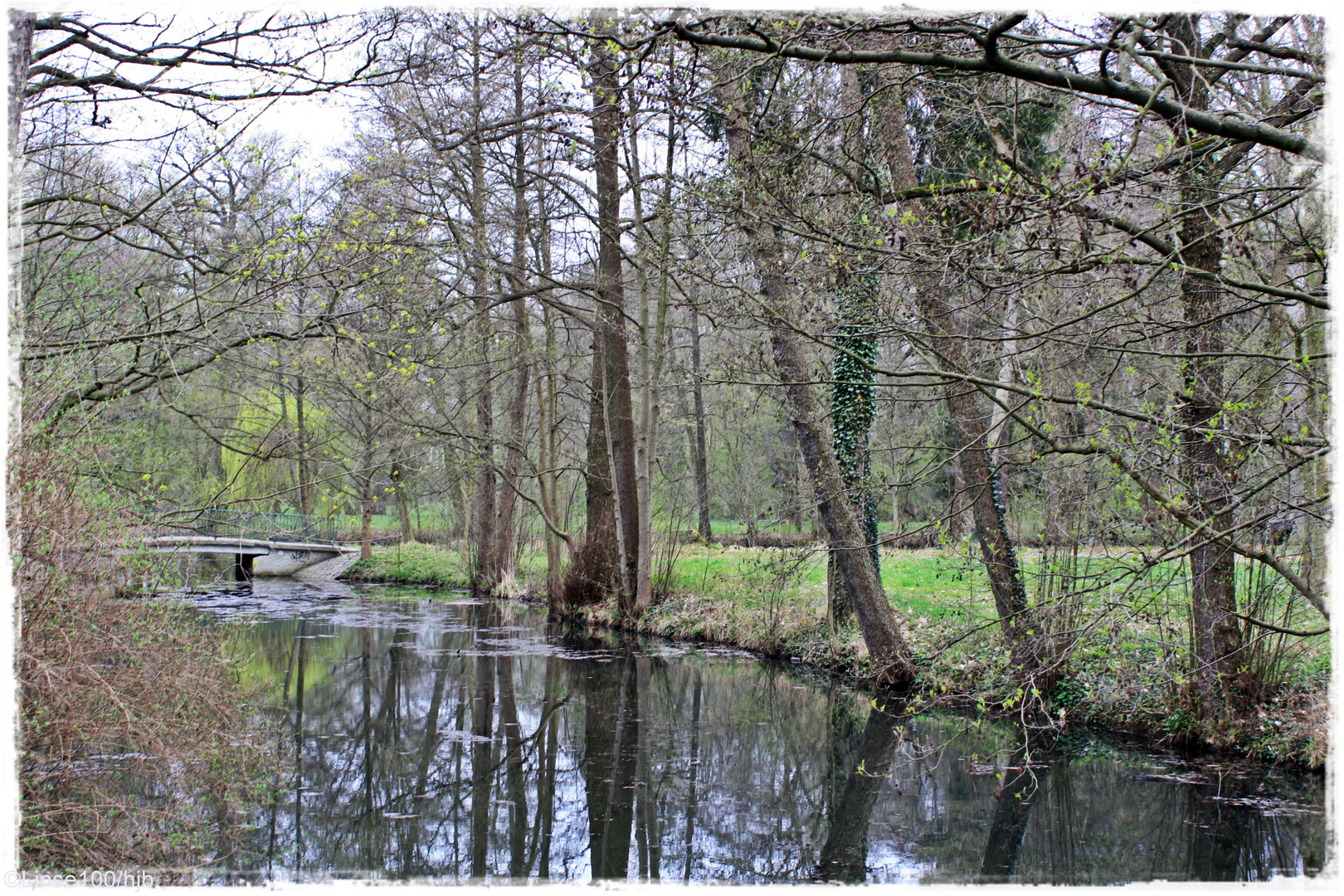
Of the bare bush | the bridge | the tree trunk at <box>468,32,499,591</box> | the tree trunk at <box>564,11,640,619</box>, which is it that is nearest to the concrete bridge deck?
the bridge

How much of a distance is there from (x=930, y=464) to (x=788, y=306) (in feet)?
7.27

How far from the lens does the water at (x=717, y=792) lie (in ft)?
18.5

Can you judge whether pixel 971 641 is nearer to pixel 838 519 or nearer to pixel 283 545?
pixel 838 519

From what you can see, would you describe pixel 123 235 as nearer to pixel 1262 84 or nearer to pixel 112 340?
pixel 112 340

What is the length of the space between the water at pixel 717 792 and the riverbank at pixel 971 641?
34 centimetres

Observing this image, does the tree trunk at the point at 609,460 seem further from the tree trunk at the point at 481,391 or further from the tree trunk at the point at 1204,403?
the tree trunk at the point at 1204,403

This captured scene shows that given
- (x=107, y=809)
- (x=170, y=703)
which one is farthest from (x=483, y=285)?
(x=107, y=809)

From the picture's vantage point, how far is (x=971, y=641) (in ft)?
31.4

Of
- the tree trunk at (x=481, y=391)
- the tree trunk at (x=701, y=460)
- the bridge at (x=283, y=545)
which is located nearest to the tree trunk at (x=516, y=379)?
the tree trunk at (x=481, y=391)

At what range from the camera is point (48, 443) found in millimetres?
4652

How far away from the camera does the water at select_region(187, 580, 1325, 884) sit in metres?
5.62

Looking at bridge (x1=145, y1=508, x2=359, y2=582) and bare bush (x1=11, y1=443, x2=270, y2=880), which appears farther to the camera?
bridge (x1=145, y1=508, x2=359, y2=582)

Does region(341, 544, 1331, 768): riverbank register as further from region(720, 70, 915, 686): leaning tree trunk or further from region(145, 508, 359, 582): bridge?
region(145, 508, 359, 582): bridge

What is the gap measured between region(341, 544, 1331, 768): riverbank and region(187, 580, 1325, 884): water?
34cm
